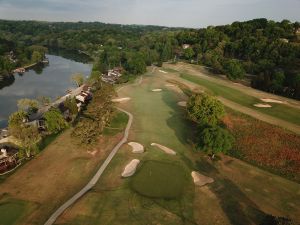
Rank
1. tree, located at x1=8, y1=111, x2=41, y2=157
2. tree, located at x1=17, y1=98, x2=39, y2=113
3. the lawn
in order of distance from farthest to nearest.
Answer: tree, located at x1=17, y1=98, x2=39, y2=113 < tree, located at x1=8, y1=111, x2=41, y2=157 < the lawn

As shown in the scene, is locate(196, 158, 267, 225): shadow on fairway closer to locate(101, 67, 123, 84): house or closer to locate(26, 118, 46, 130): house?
locate(26, 118, 46, 130): house

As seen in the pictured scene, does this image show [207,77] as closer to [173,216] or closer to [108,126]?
[108,126]

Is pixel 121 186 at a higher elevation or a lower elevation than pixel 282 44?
lower

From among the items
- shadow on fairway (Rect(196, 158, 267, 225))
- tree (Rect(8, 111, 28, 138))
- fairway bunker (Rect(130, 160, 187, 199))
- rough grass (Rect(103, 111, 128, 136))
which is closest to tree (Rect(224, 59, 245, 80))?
rough grass (Rect(103, 111, 128, 136))

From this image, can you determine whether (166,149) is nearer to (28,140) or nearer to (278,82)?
(28,140)

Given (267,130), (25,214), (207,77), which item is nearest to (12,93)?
(207,77)

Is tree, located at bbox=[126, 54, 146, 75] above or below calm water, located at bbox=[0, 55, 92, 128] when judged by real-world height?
above
